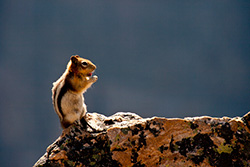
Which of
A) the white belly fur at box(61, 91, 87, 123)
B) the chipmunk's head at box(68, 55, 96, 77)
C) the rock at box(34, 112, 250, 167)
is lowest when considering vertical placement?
the rock at box(34, 112, 250, 167)

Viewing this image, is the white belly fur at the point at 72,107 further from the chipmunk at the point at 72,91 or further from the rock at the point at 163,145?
the rock at the point at 163,145

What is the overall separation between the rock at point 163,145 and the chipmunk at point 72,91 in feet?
2.84

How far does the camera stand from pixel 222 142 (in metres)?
2.06

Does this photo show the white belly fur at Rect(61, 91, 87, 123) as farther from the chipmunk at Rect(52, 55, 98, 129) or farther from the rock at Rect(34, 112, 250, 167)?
the rock at Rect(34, 112, 250, 167)

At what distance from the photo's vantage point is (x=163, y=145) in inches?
84.4

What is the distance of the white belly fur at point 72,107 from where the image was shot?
320 cm

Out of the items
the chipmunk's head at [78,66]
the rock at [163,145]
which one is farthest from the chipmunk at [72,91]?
the rock at [163,145]

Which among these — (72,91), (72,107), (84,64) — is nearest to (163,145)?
(72,107)

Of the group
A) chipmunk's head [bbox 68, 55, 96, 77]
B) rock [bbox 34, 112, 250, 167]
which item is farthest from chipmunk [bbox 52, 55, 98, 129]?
rock [bbox 34, 112, 250, 167]

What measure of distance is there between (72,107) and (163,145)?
1467 millimetres

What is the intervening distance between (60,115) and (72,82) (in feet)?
1.41

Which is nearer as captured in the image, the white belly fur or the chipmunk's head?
the white belly fur

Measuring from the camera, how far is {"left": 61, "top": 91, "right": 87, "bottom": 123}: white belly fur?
10.5 feet

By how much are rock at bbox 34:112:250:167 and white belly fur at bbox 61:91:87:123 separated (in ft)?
2.82
